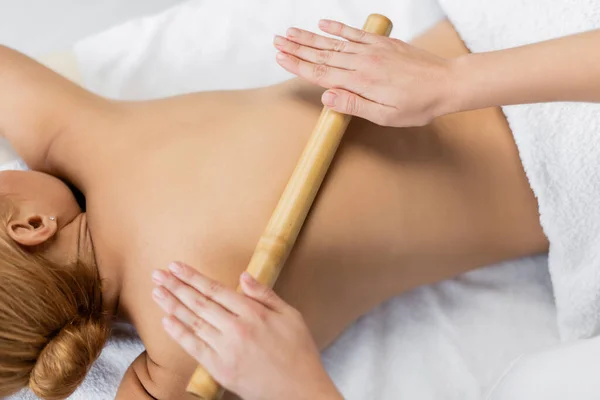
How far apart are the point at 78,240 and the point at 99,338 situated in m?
0.12

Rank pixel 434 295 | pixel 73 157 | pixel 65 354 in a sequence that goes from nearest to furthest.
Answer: pixel 65 354
pixel 73 157
pixel 434 295

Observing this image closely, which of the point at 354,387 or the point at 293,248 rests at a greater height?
the point at 293,248

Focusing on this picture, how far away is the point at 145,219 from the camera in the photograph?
696 mm

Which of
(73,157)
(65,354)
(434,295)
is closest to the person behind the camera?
(65,354)

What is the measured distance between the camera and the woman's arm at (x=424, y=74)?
2.14 ft

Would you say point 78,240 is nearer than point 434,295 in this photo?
Yes

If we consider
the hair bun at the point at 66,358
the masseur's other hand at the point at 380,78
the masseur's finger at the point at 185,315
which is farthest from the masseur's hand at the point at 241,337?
the masseur's other hand at the point at 380,78

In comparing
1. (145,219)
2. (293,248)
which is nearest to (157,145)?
(145,219)

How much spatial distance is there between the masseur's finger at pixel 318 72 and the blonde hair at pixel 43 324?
33 centimetres

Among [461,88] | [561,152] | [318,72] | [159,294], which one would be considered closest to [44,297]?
[159,294]

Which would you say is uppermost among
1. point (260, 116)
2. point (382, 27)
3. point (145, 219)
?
point (382, 27)

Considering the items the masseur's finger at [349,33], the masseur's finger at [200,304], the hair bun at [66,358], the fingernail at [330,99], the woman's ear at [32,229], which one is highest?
the masseur's finger at [349,33]

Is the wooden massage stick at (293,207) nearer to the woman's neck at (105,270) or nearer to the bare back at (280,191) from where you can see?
the bare back at (280,191)

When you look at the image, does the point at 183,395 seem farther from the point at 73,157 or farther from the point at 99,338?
the point at 73,157
